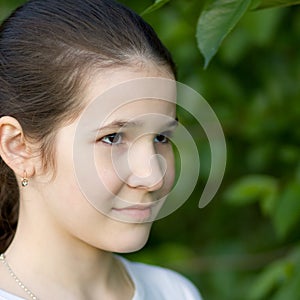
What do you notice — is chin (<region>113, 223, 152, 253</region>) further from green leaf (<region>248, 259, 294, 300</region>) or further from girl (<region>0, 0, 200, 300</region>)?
green leaf (<region>248, 259, 294, 300</region>)

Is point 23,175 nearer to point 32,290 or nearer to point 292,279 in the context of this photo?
point 32,290

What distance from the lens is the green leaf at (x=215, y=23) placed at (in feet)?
4.19

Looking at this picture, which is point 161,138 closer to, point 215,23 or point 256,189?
point 215,23

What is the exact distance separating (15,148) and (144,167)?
0.21 meters

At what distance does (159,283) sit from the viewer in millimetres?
1724

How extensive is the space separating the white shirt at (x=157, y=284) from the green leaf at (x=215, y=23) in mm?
497

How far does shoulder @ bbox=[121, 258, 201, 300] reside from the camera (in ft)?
5.43

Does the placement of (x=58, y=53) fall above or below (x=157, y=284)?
above

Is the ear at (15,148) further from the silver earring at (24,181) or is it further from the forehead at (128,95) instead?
the forehead at (128,95)

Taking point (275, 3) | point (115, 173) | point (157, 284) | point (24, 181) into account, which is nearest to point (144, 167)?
point (115, 173)

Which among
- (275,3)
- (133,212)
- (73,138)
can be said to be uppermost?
(275,3)

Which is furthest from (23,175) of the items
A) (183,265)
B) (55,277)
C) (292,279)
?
(183,265)

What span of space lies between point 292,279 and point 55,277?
587 millimetres

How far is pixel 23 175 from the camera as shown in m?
1.40
